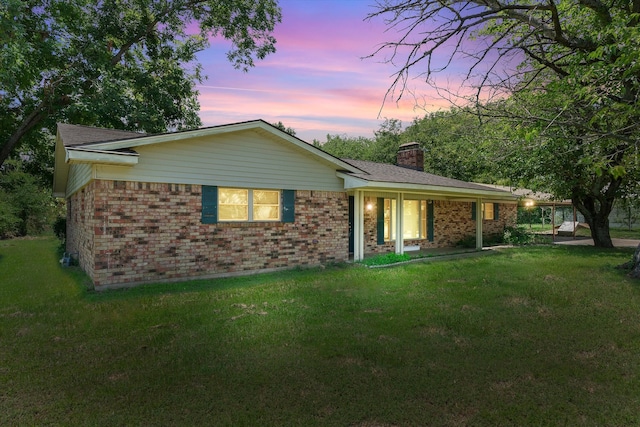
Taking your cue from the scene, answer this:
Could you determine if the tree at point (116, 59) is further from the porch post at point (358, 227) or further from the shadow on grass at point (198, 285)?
the porch post at point (358, 227)

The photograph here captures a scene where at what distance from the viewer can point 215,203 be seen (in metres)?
8.63

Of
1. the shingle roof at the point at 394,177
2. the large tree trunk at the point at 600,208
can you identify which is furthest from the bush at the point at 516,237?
the shingle roof at the point at 394,177

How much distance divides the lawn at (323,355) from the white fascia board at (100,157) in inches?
106

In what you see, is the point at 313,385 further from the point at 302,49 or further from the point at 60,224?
the point at 60,224

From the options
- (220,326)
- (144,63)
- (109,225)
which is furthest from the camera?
(144,63)

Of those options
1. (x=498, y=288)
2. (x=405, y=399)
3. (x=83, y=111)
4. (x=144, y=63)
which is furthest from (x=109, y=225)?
(x=144, y=63)

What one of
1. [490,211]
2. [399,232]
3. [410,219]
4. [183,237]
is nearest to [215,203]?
[183,237]

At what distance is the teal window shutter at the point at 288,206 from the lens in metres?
9.78

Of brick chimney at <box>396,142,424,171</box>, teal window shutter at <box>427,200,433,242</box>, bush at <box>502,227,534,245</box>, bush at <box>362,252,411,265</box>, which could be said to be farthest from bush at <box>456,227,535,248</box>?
bush at <box>362,252,411,265</box>

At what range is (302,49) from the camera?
9078mm

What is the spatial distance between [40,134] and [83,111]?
418 centimetres

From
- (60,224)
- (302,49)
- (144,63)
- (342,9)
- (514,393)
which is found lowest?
(514,393)

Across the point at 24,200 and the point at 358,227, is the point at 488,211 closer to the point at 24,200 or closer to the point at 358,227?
the point at 358,227

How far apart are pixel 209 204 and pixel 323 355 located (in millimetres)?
5634
